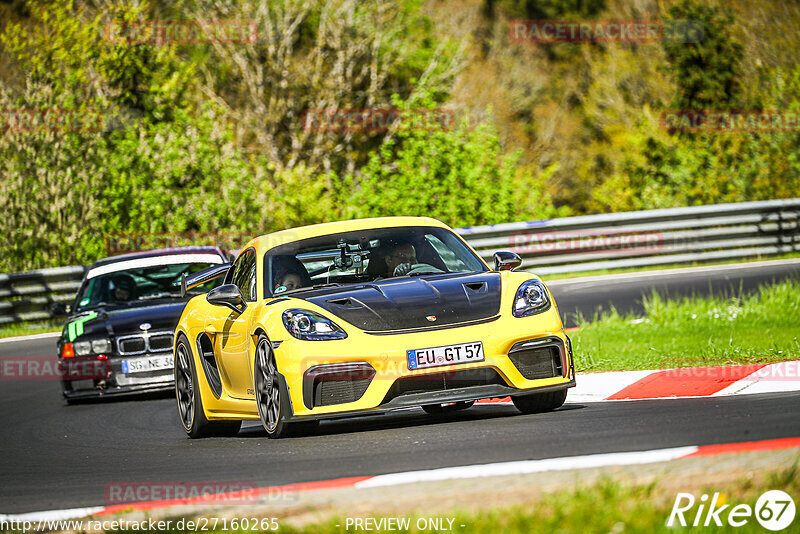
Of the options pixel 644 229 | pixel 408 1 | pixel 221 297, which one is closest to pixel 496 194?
pixel 644 229

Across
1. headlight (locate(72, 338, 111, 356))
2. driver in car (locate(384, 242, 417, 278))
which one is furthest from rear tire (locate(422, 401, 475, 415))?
headlight (locate(72, 338, 111, 356))

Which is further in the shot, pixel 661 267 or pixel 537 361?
pixel 661 267

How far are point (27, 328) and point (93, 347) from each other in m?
7.56

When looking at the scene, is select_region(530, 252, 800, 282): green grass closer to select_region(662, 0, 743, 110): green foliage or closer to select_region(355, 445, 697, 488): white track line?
select_region(355, 445, 697, 488): white track line

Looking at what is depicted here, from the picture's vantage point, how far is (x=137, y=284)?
1380cm

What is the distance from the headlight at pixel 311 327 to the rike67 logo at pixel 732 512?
334 cm

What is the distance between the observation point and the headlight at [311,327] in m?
7.59

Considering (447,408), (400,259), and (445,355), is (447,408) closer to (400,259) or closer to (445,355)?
(400,259)

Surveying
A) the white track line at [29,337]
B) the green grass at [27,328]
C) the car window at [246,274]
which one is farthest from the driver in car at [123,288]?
the green grass at [27,328]

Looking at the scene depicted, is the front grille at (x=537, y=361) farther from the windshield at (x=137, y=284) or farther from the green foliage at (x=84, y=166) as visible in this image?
the green foliage at (x=84, y=166)

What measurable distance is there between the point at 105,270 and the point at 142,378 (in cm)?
179

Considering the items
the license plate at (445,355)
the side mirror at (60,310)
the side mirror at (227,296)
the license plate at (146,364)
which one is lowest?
the license plate at (146,364)

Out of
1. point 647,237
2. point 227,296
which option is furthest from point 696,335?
point 647,237

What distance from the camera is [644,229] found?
21078 mm
